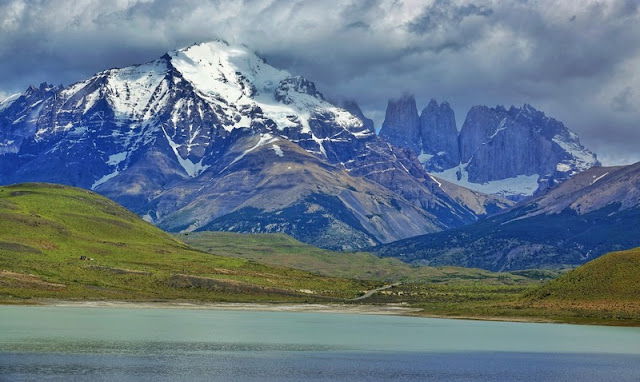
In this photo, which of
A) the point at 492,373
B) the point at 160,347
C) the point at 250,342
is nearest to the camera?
the point at 492,373

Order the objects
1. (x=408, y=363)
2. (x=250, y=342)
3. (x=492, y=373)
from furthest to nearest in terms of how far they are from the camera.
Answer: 1. (x=250, y=342)
2. (x=408, y=363)
3. (x=492, y=373)

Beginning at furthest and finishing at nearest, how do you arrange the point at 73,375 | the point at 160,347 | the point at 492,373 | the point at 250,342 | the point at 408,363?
the point at 250,342
the point at 160,347
the point at 408,363
the point at 492,373
the point at 73,375

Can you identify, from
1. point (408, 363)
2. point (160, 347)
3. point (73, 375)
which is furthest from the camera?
point (160, 347)

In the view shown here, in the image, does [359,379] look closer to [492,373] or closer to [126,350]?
[492,373]

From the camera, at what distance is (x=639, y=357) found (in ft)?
563

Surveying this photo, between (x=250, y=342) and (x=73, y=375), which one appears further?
(x=250, y=342)

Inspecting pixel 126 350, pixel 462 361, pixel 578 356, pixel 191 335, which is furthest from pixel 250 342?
pixel 578 356

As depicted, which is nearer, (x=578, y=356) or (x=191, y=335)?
(x=578, y=356)

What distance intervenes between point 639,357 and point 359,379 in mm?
61167

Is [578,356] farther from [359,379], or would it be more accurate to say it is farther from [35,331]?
[35,331]

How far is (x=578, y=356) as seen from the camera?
174000mm

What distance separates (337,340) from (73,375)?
76916 millimetres

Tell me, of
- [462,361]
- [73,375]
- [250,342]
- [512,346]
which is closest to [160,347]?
[250,342]

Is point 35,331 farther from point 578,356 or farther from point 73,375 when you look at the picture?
point 578,356
